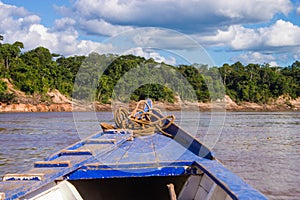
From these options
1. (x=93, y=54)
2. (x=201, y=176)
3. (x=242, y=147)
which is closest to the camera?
(x=201, y=176)

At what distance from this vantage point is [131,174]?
3.64m

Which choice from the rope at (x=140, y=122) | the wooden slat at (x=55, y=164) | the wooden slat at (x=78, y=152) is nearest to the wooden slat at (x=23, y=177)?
the wooden slat at (x=55, y=164)

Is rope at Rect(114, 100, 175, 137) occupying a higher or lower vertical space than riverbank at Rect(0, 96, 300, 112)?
higher

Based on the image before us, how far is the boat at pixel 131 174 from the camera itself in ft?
9.60

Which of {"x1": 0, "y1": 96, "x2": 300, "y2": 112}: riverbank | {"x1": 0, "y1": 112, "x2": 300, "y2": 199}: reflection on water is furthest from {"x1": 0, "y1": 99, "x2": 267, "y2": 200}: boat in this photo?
{"x1": 0, "y1": 96, "x2": 300, "y2": 112}: riverbank

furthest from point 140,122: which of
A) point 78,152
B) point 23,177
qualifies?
point 23,177

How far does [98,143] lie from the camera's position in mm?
5211

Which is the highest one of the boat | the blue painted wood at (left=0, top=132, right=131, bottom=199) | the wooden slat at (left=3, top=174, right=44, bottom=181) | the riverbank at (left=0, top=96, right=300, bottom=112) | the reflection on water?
the wooden slat at (left=3, top=174, right=44, bottom=181)

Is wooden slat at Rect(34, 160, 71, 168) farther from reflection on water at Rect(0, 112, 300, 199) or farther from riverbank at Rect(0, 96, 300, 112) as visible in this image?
riverbank at Rect(0, 96, 300, 112)

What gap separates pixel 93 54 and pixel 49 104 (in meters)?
43.6

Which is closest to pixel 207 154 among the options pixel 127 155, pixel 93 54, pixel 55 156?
pixel 127 155

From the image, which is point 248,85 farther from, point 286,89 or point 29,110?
point 29,110

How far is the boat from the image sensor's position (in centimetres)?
293

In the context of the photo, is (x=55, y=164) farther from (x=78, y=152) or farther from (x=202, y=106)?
(x=202, y=106)
